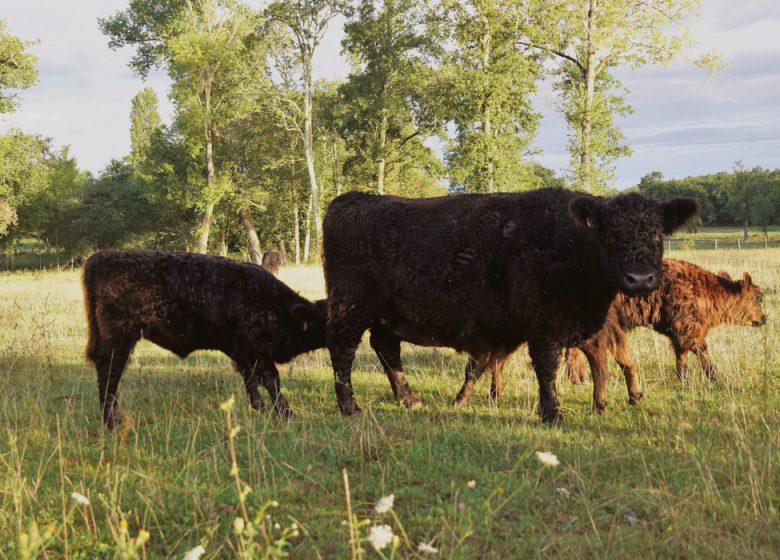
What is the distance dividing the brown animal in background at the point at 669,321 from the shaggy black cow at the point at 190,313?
2272 mm

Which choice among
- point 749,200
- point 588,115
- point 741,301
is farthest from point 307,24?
point 749,200

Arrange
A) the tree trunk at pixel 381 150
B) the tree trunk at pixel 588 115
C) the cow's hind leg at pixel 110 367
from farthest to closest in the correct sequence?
the tree trunk at pixel 381 150 < the tree trunk at pixel 588 115 < the cow's hind leg at pixel 110 367

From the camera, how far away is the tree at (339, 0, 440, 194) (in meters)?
38.3

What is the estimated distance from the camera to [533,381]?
320 inches

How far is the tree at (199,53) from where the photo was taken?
120 ft

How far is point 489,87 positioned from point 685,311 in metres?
26.6

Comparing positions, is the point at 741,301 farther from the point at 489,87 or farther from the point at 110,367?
the point at 489,87

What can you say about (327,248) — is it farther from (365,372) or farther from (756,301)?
(756,301)

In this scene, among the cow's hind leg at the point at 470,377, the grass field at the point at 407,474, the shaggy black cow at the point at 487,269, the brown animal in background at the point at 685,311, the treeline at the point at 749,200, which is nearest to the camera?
the grass field at the point at 407,474

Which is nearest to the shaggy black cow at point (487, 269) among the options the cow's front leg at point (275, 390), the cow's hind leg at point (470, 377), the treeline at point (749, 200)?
the cow's hind leg at point (470, 377)

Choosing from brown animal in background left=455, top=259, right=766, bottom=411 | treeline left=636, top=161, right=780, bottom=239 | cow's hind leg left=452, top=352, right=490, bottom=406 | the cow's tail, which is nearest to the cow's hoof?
brown animal in background left=455, top=259, right=766, bottom=411

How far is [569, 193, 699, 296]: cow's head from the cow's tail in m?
5.07

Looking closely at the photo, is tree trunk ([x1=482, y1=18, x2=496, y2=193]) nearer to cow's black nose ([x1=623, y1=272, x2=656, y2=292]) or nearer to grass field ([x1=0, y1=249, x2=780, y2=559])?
grass field ([x1=0, y1=249, x2=780, y2=559])

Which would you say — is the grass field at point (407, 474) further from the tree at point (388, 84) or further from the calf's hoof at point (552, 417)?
the tree at point (388, 84)
